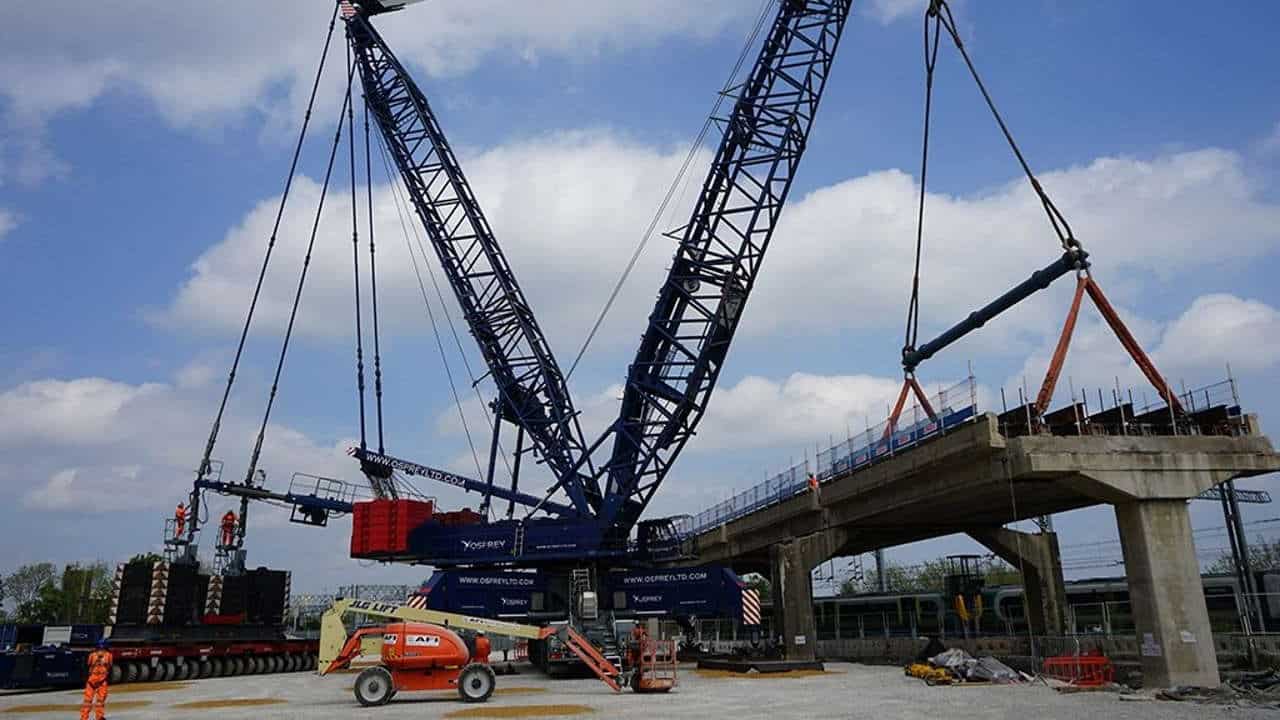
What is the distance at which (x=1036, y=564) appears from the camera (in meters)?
36.2

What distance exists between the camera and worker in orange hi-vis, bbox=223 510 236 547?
39438 mm

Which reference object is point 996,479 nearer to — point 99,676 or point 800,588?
point 800,588

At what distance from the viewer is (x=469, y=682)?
842 inches

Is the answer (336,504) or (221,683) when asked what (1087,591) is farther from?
(221,683)

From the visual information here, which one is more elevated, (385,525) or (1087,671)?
(385,525)

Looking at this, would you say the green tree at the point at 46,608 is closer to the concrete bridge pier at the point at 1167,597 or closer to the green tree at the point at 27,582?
the green tree at the point at 27,582

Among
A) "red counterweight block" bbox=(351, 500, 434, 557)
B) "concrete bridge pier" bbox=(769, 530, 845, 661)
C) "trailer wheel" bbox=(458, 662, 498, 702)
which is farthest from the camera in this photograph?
"red counterweight block" bbox=(351, 500, 434, 557)

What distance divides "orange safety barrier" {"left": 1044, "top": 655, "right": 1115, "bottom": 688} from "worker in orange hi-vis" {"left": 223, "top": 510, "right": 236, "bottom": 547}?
3200cm

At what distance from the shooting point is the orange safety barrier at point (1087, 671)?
2250 centimetres

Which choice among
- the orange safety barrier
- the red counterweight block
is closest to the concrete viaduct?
the orange safety barrier

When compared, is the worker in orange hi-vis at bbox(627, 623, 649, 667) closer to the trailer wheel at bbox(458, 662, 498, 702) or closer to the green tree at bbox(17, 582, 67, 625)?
the trailer wheel at bbox(458, 662, 498, 702)

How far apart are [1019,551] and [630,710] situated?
2365 centimetres

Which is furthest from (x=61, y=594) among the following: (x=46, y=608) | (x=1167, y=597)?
(x=1167, y=597)

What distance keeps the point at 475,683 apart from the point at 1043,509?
2198 cm
